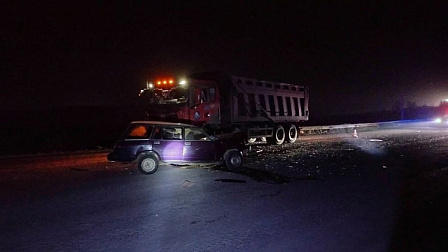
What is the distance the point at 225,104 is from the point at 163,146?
703 centimetres

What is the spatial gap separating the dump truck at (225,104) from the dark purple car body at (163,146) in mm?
4941

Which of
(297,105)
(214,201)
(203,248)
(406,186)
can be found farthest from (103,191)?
(297,105)

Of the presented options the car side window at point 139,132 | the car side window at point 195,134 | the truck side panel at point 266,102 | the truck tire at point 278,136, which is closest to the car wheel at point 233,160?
the car side window at point 195,134

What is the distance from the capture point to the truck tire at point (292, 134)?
22656 millimetres

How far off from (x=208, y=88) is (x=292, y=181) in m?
A: 8.36

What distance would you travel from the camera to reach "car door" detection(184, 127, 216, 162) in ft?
38.1

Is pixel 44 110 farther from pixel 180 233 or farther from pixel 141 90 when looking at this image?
pixel 180 233

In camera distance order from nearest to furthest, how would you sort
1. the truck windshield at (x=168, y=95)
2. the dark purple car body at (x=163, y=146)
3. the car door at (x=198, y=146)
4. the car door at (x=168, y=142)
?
the dark purple car body at (x=163, y=146) < the car door at (x=168, y=142) < the car door at (x=198, y=146) < the truck windshield at (x=168, y=95)

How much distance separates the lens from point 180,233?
19.5 feet

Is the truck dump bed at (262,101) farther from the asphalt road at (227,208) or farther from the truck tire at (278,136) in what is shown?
the asphalt road at (227,208)

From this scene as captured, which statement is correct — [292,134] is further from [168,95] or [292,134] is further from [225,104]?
[168,95]

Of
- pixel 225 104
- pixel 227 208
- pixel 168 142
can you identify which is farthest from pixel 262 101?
pixel 227 208

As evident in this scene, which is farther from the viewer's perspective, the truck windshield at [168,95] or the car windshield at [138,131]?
the truck windshield at [168,95]

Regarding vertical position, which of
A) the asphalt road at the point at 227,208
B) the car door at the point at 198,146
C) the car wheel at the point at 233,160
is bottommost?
the asphalt road at the point at 227,208
